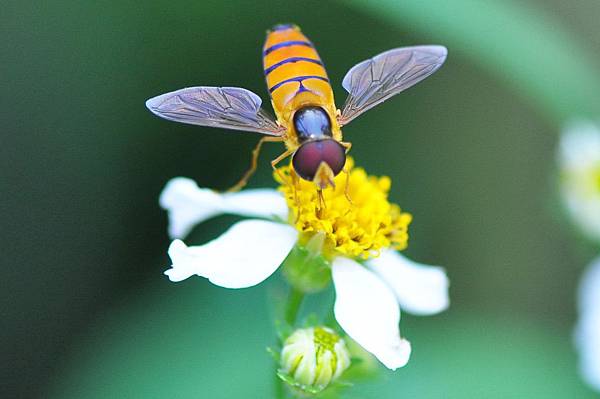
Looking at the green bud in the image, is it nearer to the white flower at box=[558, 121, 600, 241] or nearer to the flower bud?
the flower bud

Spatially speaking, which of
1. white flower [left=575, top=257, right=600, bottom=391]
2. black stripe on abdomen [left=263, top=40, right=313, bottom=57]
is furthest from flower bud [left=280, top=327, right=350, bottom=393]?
white flower [left=575, top=257, right=600, bottom=391]

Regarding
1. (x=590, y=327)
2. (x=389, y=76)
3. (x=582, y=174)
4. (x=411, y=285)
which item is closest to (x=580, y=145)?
(x=582, y=174)

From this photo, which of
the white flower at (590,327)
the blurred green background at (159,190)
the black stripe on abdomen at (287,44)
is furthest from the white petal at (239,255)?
the white flower at (590,327)

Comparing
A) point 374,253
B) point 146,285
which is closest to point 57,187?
point 146,285

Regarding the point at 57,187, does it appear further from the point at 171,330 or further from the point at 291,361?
the point at 291,361

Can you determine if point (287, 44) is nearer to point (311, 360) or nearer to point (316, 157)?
point (316, 157)

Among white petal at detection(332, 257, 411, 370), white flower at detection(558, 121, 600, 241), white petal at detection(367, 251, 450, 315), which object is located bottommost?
white flower at detection(558, 121, 600, 241)
